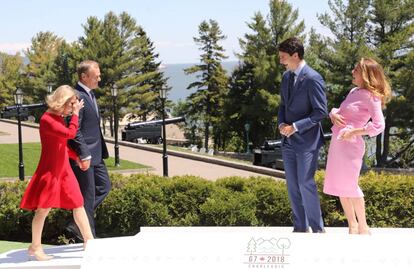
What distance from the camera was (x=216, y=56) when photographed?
5241 cm

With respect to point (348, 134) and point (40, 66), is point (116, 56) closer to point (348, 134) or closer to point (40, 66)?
point (40, 66)

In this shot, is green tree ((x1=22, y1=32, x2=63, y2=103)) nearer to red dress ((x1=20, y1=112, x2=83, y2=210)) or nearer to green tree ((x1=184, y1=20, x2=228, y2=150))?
green tree ((x1=184, y1=20, x2=228, y2=150))

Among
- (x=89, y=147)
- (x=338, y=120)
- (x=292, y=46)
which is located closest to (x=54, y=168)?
(x=89, y=147)

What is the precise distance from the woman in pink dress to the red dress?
2044 mm

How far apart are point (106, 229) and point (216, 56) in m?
46.4

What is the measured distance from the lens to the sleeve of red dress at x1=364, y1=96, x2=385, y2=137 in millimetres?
4418

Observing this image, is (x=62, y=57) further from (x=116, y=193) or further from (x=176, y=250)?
(x=176, y=250)

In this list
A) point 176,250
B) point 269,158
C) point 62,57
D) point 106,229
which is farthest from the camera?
point 62,57

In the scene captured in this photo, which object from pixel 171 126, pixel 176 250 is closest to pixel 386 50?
pixel 176 250

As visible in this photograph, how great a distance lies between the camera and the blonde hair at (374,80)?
4.47m

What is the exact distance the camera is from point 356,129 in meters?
4.46

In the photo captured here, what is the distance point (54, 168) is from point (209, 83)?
4657 cm

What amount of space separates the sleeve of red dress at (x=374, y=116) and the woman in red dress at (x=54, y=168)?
225 centimetres

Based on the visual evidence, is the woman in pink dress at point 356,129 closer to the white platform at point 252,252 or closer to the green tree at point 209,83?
the white platform at point 252,252
